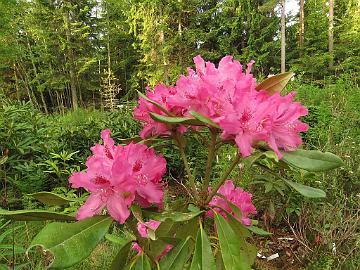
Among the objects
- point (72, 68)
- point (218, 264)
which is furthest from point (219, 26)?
point (218, 264)

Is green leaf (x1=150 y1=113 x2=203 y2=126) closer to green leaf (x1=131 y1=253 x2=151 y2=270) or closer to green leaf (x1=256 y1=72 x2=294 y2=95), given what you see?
green leaf (x1=256 y1=72 x2=294 y2=95)

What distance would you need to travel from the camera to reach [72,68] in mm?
20188

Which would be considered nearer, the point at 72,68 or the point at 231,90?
the point at 231,90

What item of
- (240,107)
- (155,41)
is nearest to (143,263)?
(240,107)

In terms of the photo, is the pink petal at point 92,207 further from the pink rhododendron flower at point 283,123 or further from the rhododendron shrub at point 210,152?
the pink rhododendron flower at point 283,123

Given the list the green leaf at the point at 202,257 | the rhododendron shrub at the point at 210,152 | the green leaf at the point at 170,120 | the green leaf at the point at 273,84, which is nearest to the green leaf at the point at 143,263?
the rhododendron shrub at the point at 210,152

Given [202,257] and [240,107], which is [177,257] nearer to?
[202,257]

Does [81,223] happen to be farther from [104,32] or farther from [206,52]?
[104,32]

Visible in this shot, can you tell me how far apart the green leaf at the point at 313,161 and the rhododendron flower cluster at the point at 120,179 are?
27 centimetres

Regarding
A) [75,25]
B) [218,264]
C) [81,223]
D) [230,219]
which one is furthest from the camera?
[75,25]

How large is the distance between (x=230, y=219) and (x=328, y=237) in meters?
2.01

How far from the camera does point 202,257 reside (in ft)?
2.48

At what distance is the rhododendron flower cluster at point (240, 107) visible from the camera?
713 mm

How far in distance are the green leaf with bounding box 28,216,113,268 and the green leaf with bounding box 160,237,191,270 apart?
0.19 meters
